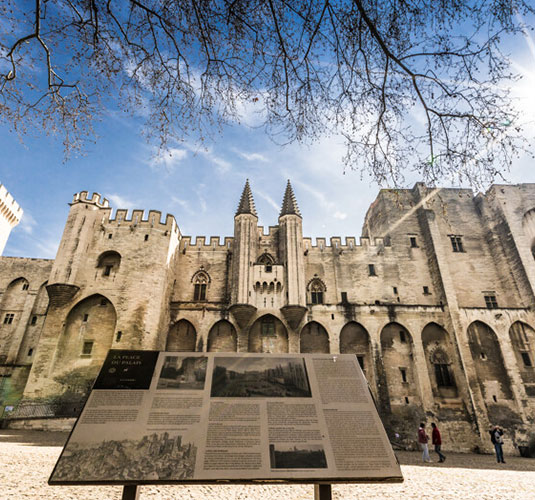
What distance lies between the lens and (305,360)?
406cm

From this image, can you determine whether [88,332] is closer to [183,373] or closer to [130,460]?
[183,373]

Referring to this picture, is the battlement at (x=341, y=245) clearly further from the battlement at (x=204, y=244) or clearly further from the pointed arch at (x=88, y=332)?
the pointed arch at (x=88, y=332)

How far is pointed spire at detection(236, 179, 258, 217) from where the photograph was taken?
22.8 m

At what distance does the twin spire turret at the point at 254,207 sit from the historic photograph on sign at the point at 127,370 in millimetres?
19105

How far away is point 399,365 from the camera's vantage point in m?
19.3

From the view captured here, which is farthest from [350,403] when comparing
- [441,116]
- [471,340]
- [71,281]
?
[471,340]

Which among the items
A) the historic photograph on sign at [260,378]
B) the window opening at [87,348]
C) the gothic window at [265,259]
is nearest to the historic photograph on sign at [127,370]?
the historic photograph on sign at [260,378]

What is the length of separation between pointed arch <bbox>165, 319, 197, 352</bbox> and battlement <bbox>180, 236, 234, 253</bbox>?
5802 millimetres

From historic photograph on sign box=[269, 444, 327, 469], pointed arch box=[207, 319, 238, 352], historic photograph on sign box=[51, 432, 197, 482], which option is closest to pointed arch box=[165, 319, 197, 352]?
pointed arch box=[207, 319, 238, 352]

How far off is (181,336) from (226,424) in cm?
1758

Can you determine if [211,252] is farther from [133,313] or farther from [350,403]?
[350,403]

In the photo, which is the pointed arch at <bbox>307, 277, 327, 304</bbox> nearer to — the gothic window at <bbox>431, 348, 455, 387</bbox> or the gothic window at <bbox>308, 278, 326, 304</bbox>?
the gothic window at <bbox>308, 278, 326, 304</bbox>

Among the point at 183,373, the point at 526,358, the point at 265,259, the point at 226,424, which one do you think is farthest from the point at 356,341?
the point at 226,424

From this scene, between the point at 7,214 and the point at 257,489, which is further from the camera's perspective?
the point at 7,214
